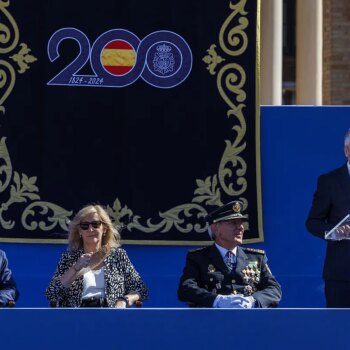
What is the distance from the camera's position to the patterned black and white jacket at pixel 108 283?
7.17m

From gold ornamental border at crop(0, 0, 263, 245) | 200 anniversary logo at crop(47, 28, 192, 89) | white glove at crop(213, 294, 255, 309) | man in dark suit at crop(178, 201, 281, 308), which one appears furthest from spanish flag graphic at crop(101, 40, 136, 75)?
white glove at crop(213, 294, 255, 309)

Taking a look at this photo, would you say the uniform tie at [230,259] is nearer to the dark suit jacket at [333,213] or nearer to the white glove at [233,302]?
the white glove at [233,302]

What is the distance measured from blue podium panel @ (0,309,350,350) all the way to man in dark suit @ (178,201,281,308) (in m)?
0.73

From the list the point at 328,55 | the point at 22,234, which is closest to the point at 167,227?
the point at 22,234

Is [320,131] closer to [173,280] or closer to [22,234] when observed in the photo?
[173,280]

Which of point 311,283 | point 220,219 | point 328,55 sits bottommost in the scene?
point 311,283

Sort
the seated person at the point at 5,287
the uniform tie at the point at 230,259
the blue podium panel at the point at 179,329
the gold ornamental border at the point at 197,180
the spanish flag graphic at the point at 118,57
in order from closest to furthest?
the blue podium panel at the point at 179,329, the seated person at the point at 5,287, the uniform tie at the point at 230,259, the gold ornamental border at the point at 197,180, the spanish flag graphic at the point at 118,57

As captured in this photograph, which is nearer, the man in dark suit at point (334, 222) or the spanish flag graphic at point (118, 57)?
the man in dark suit at point (334, 222)

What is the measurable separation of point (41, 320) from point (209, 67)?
307 cm

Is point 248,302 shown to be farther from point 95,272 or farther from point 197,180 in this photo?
point 197,180

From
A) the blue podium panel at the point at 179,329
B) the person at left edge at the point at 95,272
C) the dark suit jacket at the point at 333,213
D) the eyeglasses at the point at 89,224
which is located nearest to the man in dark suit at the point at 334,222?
the dark suit jacket at the point at 333,213

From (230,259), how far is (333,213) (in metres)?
0.72

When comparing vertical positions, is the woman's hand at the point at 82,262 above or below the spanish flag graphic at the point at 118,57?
below

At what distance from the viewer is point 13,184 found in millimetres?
8562
